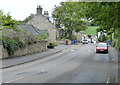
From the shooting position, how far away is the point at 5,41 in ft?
88.9

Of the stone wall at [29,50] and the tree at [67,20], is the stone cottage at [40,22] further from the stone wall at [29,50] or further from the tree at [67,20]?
the stone wall at [29,50]

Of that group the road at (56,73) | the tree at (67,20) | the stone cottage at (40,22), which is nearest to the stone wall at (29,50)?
the road at (56,73)

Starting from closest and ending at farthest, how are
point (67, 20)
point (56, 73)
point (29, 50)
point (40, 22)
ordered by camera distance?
point (56, 73) → point (29, 50) → point (40, 22) → point (67, 20)

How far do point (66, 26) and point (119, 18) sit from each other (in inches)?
2427

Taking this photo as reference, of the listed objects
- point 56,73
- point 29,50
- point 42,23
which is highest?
point 42,23

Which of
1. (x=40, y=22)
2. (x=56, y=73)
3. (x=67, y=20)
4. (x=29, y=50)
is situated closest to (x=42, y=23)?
(x=40, y=22)

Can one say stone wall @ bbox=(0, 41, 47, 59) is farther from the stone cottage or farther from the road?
the stone cottage

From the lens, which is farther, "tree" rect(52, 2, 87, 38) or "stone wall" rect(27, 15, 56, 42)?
"tree" rect(52, 2, 87, 38)

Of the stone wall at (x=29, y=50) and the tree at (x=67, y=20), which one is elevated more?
the tree at (x=67, y=20)

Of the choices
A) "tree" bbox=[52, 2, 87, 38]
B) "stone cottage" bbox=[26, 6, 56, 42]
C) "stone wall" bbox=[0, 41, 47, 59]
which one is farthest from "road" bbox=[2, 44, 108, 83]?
"tree" bbox=[52, 2, 87, 38]

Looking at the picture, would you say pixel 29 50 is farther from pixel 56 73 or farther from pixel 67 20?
pixel 67 20

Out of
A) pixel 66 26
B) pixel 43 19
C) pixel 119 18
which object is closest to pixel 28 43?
pixel 119 18

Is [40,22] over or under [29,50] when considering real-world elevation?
over

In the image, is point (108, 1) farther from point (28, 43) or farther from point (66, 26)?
point (66, 26)
